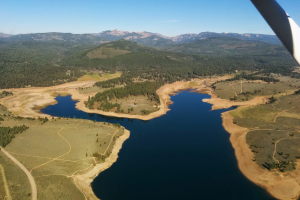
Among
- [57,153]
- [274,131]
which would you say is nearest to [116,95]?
[57,153]

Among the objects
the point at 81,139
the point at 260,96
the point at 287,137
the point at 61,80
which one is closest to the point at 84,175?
the point at 81,139

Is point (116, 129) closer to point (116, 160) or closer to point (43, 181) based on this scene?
point (116, 160)

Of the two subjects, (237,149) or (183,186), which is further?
(237,149)

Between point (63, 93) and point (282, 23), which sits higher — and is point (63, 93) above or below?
below

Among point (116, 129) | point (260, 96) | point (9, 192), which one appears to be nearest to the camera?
point (9, 192)

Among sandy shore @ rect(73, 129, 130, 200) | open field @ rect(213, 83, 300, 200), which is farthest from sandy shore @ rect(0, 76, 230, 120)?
sandy shore @ rect(73, 129, 130, 200)

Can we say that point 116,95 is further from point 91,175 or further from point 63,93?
point 91,175
